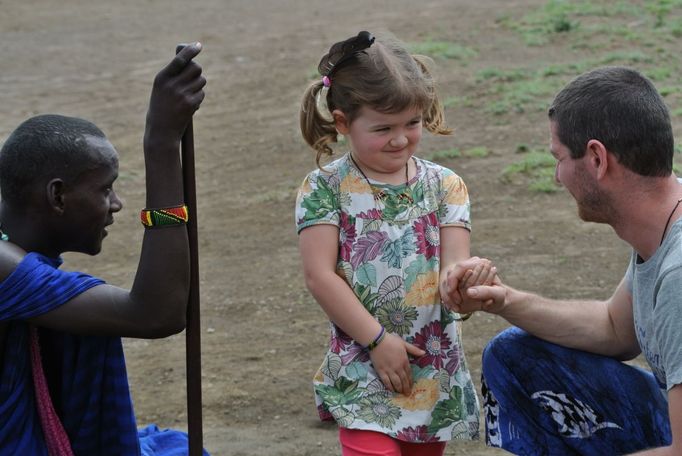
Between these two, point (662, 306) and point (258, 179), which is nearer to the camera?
point (662, 306)

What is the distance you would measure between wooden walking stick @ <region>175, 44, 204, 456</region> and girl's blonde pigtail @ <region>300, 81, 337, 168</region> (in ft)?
1.96

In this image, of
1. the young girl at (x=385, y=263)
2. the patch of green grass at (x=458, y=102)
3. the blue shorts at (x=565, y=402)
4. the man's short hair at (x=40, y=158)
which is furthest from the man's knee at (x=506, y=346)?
the patch of green grass at (x=458, y=102)

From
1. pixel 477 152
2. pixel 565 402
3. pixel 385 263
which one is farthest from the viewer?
pixel 477 152

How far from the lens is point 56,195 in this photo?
3.06 metres

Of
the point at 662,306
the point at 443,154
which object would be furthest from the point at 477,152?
the point at 662,306

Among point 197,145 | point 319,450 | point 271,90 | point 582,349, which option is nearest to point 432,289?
point 582,349

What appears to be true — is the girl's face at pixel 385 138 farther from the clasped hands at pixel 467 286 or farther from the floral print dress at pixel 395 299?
the clasped hands at pixel 467 286

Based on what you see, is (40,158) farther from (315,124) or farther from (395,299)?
(395,299)

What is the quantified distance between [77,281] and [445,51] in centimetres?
969

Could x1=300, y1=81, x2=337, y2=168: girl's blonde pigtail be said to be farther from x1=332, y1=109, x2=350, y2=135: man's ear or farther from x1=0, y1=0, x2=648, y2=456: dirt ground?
x1=0, y1=0, x2=648, y2=456: dirt ground

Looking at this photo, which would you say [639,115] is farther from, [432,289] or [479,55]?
[479,55]

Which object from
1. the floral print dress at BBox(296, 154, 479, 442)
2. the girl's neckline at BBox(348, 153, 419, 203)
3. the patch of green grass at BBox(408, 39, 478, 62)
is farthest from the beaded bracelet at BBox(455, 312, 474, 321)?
the patch of green grass at BBox(408, 39, 478, 62)

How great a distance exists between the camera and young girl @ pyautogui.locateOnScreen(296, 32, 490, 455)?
3.50 meters

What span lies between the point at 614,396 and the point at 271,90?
8.67 metres
